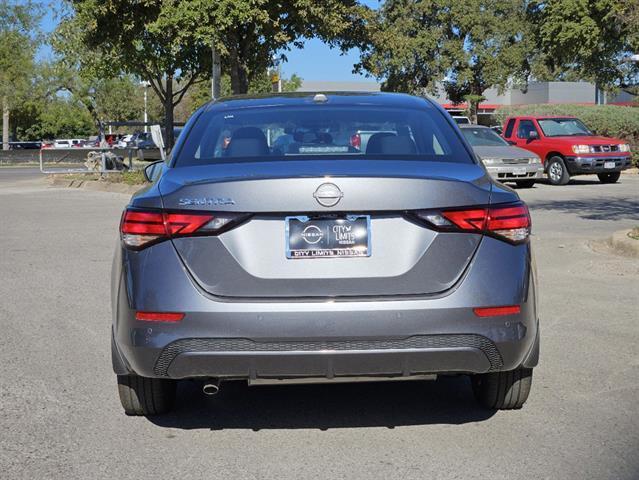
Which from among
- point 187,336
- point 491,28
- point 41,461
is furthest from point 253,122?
point 491,28

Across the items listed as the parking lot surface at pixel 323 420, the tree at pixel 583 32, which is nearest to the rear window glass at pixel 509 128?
the tree at pixel 583 32

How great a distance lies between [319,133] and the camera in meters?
5.24

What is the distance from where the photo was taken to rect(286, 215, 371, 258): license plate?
13.7 feet

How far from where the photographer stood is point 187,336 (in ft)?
13.8

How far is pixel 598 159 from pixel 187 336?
68.3 feet

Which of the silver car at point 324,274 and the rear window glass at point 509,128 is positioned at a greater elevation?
the rear window glass at point 509,128

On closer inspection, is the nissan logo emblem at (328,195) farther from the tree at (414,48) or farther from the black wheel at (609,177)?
the tree at (414,48)

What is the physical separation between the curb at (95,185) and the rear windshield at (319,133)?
16.6 meters

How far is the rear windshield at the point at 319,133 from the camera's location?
16.3 feet

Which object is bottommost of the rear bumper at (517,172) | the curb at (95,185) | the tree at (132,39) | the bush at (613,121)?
the curb at (95,185)

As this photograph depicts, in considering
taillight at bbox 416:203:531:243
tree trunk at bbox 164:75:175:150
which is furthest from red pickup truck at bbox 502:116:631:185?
taillight at bbox 416:203:531:243

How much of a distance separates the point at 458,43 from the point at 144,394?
61911 mm

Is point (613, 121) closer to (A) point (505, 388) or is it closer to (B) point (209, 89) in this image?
(A) point (505, 388)

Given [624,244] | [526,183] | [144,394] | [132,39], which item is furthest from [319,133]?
[132,39]
